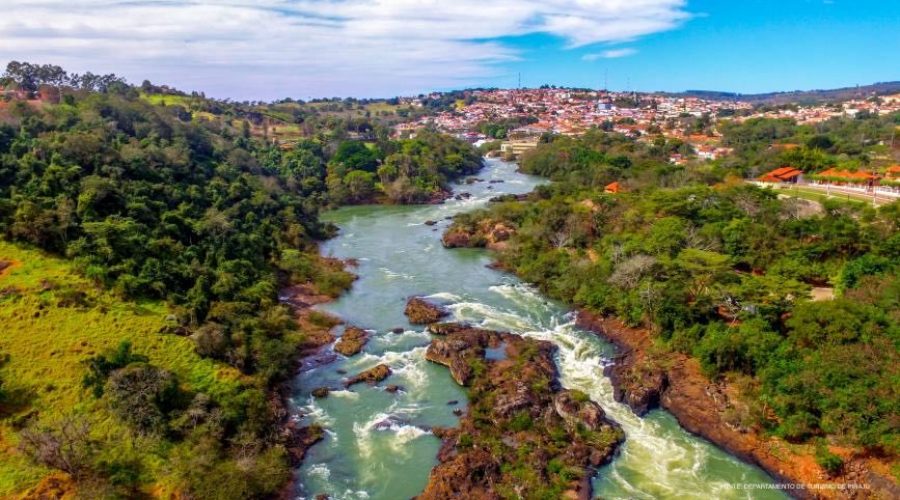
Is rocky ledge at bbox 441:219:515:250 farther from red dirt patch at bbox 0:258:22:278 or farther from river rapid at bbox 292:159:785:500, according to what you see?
red dirt patch at bbox 0:258:22:278

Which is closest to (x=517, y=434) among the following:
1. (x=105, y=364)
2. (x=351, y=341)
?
(x=351, y=341)

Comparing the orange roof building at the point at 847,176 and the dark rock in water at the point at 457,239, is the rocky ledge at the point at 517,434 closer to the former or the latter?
the dark rock in water at the point at 457,239

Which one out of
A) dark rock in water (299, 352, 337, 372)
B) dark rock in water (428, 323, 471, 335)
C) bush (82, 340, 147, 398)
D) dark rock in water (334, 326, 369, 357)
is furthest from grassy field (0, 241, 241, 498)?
dark rock in water (428, 323, 471, 335)

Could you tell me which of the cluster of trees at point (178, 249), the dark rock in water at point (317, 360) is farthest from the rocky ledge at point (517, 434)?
the cluster of trees at point (178, 249)

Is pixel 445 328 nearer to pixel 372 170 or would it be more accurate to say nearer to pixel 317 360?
pixel 317 360

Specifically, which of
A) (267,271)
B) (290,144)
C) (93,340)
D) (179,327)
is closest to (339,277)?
(267,271)

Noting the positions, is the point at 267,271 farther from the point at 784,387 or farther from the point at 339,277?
the point at 784,387

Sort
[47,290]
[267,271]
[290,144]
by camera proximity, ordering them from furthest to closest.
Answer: [290,144] < [267,271] < [47,290]

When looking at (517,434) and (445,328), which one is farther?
(445,328)
